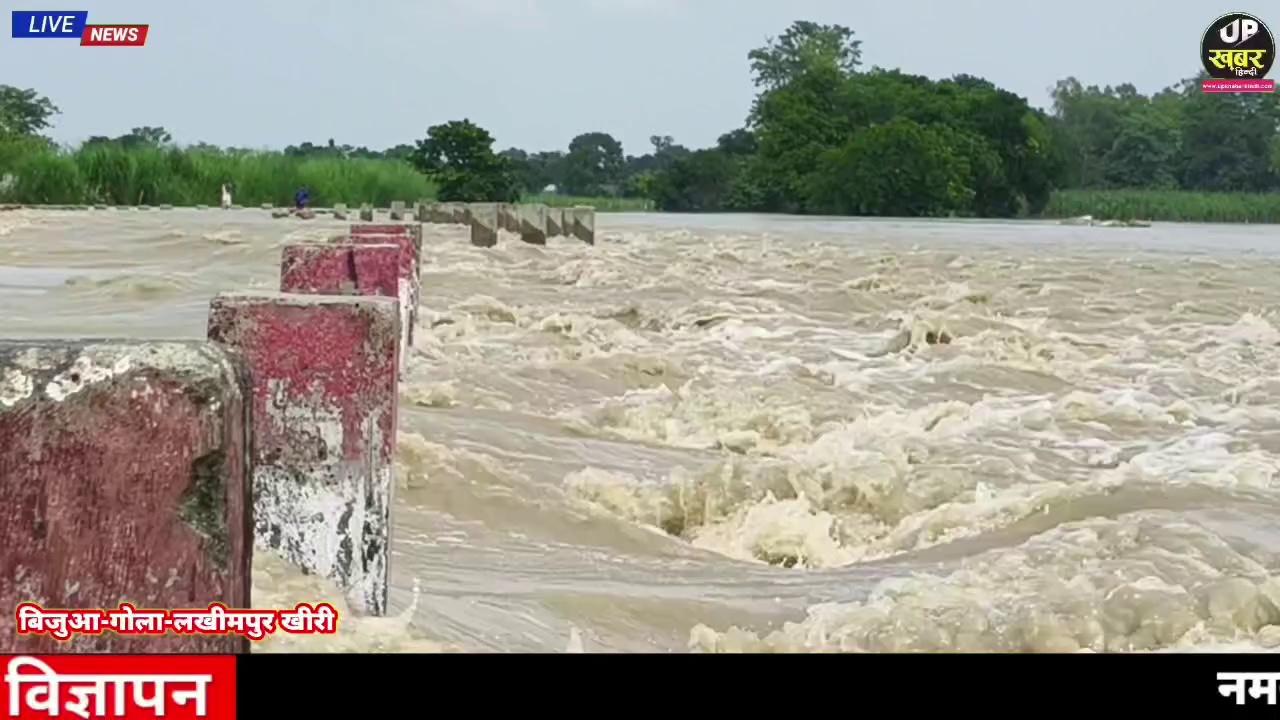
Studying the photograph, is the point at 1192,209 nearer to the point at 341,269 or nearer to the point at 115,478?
the point at 341,269

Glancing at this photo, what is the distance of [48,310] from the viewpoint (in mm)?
9211

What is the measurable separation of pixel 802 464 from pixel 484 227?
12.3m

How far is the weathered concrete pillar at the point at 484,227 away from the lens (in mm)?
17297

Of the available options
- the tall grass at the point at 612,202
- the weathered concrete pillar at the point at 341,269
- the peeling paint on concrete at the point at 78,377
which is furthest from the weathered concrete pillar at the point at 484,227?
the tall grass at the point at 612,202

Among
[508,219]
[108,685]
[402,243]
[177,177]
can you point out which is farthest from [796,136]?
[108,685]

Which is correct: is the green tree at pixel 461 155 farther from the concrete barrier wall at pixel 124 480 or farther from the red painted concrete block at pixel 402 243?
the concrete barrier wall at pixel 124 480

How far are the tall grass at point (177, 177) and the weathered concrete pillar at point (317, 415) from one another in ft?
91.9

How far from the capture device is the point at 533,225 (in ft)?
62.5

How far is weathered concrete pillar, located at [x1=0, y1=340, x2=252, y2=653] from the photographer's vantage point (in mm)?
1862

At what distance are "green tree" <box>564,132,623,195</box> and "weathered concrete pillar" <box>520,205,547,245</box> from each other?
59482 millimetres

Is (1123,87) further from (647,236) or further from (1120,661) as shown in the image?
(1120,661)

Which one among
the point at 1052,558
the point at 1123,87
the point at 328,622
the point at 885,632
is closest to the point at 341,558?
the point at 328,622

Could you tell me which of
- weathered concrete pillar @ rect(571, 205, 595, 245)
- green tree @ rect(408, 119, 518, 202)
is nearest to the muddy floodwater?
weathered concrete pillar @ rect(571, 205, 595, 245)

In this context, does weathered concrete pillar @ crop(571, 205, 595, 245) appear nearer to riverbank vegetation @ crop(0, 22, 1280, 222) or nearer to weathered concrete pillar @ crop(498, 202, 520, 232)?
weathered concrete pillar @ crop(498, 202, 520, 232)
